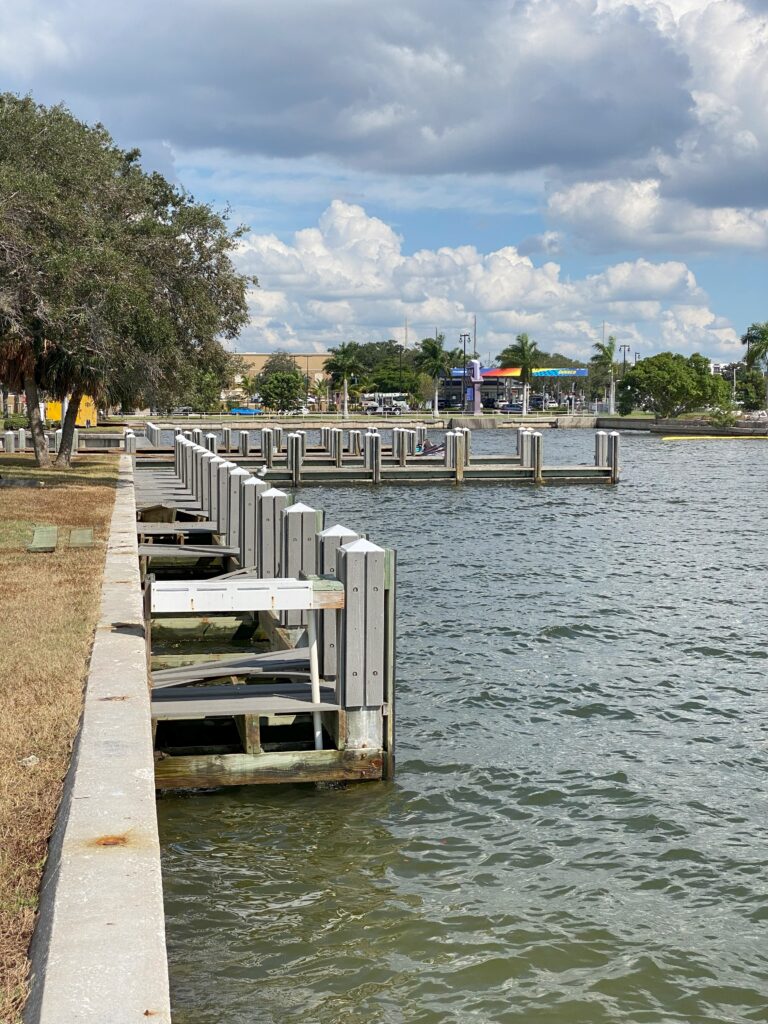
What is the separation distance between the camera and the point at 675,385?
132m

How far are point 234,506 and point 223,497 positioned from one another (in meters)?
1.40

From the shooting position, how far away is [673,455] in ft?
251

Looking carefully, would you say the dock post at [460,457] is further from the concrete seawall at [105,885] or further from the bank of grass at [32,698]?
the concrete seawall at [105,885]

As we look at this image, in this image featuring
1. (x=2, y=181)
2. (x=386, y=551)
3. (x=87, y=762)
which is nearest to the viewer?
(x=87, y=762)

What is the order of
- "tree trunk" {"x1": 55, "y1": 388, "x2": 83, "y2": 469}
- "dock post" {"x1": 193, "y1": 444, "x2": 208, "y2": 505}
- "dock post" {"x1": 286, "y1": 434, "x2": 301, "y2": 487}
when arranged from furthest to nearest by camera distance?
1. "dock post" {"x1": 286, "y1": 434, "x2": 301, "y2": 487}
2. "tree trunk" {"x1": 55, "y1": 388, "x2": 83, "y2": 469}
3. "dock post" {"x1": 193, "y1": 444, "x2": 208, "y2": 505}

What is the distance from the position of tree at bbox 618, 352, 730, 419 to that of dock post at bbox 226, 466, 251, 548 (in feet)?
385

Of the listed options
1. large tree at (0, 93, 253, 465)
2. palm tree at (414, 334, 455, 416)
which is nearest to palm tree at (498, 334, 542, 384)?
palm tree at (414, 334, 455, 416)

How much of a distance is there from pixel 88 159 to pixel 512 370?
145 m

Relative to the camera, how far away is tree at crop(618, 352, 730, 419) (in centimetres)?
13262

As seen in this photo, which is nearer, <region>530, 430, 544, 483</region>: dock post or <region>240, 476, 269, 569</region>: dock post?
<region>240, 476, 269, 569</region>: dock post

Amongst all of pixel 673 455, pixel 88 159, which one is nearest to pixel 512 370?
pixel 673 455

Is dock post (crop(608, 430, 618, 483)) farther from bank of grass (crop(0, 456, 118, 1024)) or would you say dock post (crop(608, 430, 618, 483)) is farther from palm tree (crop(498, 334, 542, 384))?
palm tree (crop(498, 334, 542, 384))

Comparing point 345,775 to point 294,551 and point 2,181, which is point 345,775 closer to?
point 294,551

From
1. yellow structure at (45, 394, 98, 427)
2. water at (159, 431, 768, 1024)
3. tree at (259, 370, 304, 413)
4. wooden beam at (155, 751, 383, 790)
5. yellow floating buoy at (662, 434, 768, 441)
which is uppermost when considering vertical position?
tree at (259, 370, 304, 413)
